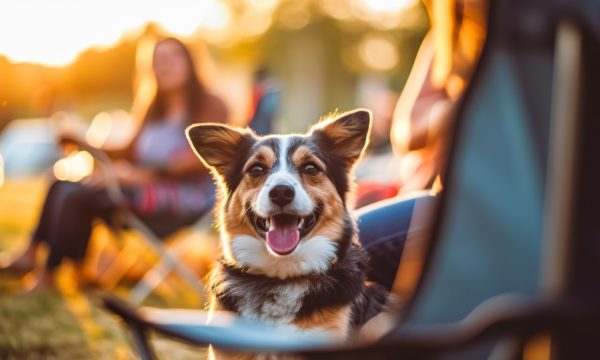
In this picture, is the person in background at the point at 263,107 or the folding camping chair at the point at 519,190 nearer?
the folding camping chair at the point at 519,190

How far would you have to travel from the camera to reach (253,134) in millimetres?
1666

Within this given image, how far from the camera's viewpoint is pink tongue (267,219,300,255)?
1525 mm

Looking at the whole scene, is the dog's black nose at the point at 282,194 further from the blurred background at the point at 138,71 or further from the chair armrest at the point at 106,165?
the chair armrest at the point at 106,165

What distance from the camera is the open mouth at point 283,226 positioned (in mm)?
1572

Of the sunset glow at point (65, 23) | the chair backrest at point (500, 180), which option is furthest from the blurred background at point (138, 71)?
the chair backrest at point (500, 180)

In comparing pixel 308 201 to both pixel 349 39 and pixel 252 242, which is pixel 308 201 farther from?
pixel 349 39

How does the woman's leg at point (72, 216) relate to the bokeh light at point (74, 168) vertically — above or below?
below

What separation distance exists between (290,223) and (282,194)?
3.4 inches

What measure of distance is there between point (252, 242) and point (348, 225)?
0.22 m

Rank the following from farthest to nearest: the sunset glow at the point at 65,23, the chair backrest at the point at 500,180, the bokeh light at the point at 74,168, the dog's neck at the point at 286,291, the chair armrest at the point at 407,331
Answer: the bokeh light at the point at 74,168
the sunset glow at the point at 65,23
the dog's neck at the point at 286,291
the chair backrest at the point at 500,180
the chair armrest at the point at 407,331

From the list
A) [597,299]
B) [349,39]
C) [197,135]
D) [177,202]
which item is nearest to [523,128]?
[597,299]

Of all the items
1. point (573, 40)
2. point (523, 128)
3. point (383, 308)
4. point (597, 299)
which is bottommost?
point (383, 308)

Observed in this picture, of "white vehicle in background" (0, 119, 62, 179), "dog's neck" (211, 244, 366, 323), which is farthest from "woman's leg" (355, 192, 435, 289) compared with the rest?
"white vehicle in background" (0, 119, 62, 179)

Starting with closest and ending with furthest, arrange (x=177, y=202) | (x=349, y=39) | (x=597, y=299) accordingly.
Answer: (x=597, y=299) < (x=177, y=202) < (x=349, y=39)
